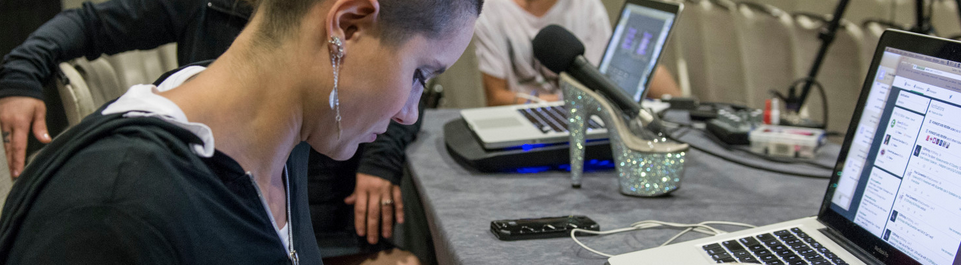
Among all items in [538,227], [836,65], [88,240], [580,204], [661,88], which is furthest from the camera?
[836,65]

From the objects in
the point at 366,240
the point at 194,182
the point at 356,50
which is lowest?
the point at 366,240

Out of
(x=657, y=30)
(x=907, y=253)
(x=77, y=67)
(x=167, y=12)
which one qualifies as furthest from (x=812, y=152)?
(x=77, y=67)

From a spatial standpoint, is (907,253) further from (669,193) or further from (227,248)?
(227,248)

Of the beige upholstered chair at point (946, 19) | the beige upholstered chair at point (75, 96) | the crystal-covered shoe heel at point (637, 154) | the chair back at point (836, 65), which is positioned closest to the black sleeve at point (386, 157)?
the crystal-covered shoe heel at point (637, 154)

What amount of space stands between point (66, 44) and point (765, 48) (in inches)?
106

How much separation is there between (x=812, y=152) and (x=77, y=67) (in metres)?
1.43

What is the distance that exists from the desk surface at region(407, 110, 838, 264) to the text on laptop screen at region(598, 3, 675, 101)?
21 cm

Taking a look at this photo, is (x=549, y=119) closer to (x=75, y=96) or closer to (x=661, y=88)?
(x=75, y=96)

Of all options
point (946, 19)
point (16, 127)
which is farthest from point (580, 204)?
point (946, 19)

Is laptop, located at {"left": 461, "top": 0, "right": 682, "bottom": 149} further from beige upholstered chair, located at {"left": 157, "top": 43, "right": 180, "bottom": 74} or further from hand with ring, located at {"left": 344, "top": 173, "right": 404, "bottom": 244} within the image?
beige upholstered chair, located at {"left": 157, "top": 43, "right": 180, "bottom": 74}

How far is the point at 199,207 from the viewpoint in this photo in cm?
57

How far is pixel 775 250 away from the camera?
2.54 feet

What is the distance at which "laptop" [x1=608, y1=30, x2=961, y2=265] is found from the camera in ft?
2.20

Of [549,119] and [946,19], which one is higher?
[946,19]
